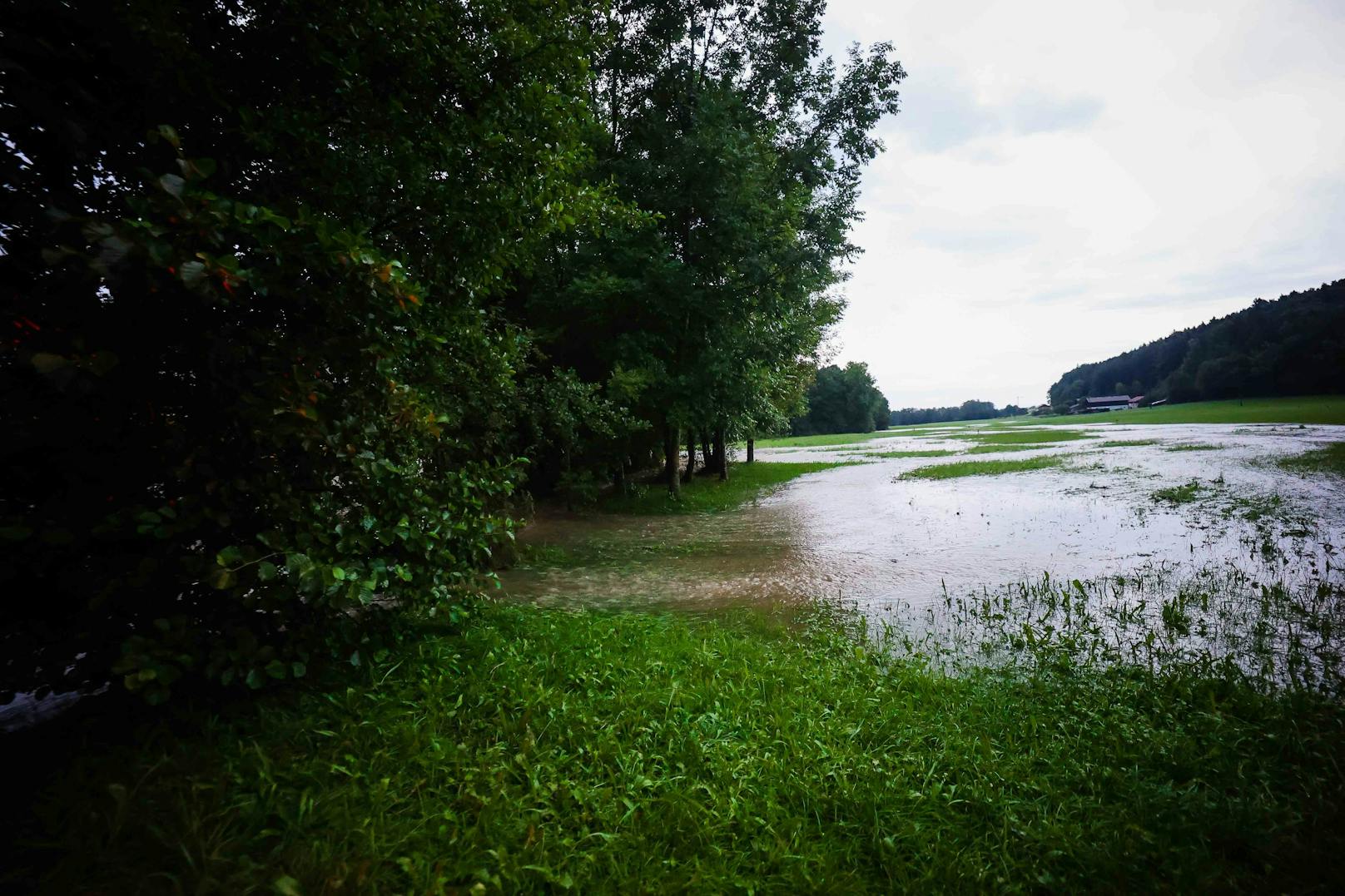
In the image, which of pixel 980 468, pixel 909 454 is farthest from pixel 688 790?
pixel 909 454

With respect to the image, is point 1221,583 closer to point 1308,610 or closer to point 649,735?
point 1308,610

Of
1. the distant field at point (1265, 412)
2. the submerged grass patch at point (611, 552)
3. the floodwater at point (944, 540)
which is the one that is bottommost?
the floodwater at point (944, 540)

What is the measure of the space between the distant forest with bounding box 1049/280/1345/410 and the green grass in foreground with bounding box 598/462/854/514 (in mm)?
35090

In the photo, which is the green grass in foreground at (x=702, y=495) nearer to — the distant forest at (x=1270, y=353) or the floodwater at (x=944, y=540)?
the floodwater at (x=944, y=540)

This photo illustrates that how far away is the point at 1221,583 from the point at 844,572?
4.92 m

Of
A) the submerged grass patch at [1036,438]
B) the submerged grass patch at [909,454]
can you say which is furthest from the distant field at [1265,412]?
the submerged grass patch at [909,454]

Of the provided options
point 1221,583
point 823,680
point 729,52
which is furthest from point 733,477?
point 823,680

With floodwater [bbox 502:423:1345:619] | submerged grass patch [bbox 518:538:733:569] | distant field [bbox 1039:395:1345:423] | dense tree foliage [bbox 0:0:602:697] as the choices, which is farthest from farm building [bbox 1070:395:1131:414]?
dense tree foliage [bbox 0:0:602:697]

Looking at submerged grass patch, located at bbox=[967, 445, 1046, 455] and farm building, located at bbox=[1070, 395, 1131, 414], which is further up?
farm building, located at bbox=[1070, 395, 1131, 414]

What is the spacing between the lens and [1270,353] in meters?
43.4

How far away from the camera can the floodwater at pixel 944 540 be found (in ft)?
27.7

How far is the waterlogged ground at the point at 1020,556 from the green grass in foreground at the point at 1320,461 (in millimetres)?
679

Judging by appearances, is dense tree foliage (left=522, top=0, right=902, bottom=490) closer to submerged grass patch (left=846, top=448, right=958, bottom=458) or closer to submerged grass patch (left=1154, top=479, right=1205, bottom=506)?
submerged grass patch (left=1154, top=479, right=1205, bottom=506)

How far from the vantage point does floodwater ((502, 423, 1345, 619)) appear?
8.45 metres
